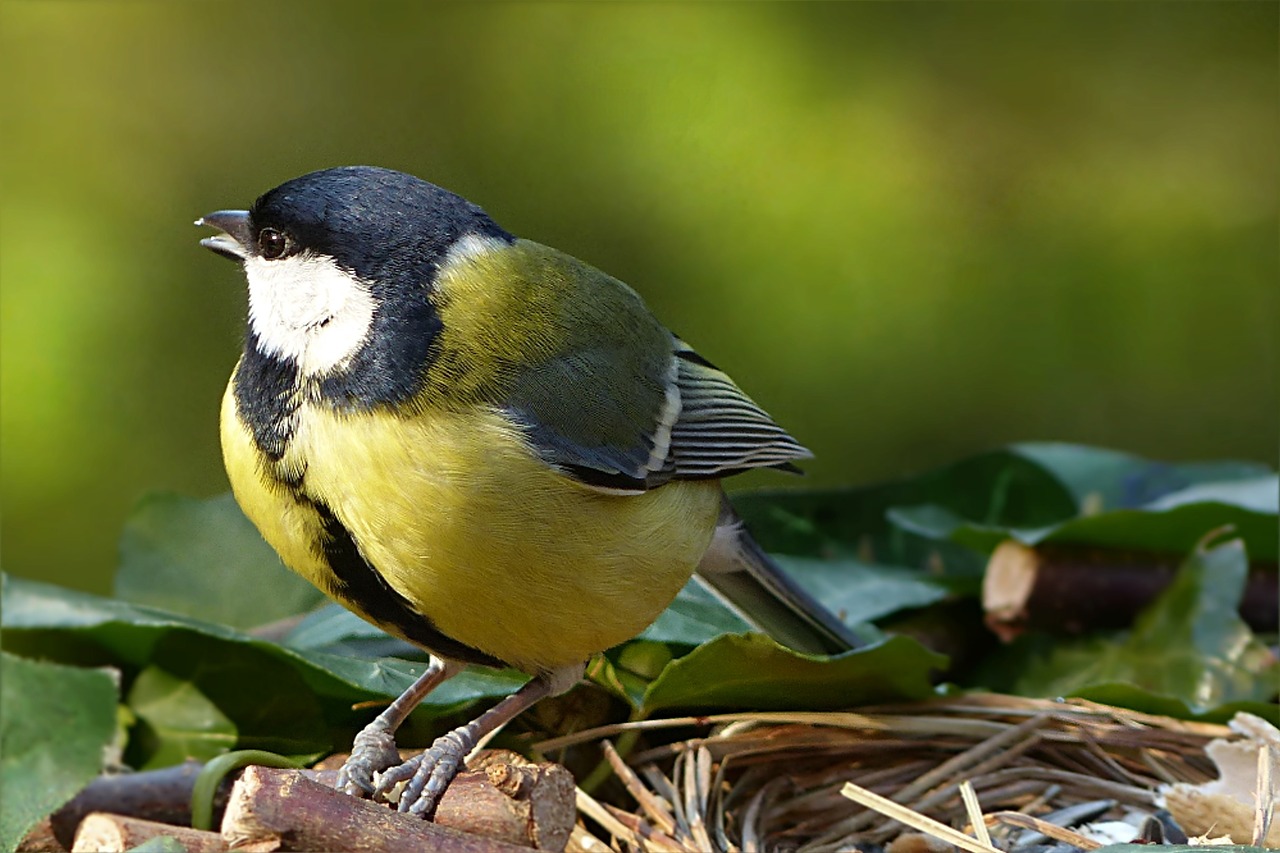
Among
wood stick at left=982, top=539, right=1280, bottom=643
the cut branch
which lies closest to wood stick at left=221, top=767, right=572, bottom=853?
the cut branch

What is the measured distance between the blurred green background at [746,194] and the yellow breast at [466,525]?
16 cm

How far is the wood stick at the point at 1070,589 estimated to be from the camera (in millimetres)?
1738

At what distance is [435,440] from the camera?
955mm

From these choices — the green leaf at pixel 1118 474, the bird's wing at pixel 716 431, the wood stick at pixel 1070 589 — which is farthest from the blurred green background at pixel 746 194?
the wood stick at pixel 1070 589

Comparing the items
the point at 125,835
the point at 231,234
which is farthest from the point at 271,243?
the point at 125,835

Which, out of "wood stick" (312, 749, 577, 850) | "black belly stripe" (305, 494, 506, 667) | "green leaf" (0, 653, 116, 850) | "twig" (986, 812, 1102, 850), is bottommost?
"green leaf" (0, 653, 116, 850)

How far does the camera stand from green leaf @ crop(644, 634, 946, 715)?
1.12 m

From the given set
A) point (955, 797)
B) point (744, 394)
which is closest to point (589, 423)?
point (744, 394)

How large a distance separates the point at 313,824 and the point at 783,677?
0.48m

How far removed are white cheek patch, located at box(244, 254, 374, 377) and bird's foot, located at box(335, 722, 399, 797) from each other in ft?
1.17

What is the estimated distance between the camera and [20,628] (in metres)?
1.42

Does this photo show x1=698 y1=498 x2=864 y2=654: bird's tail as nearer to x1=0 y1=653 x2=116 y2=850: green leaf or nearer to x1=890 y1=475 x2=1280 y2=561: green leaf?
x1=890 y1=475 x2=1280 y2=561: green leaf

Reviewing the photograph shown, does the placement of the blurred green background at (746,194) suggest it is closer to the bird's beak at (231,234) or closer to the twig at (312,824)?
the bird's beak at (231,234)

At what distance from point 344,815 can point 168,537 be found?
0.75 metres
